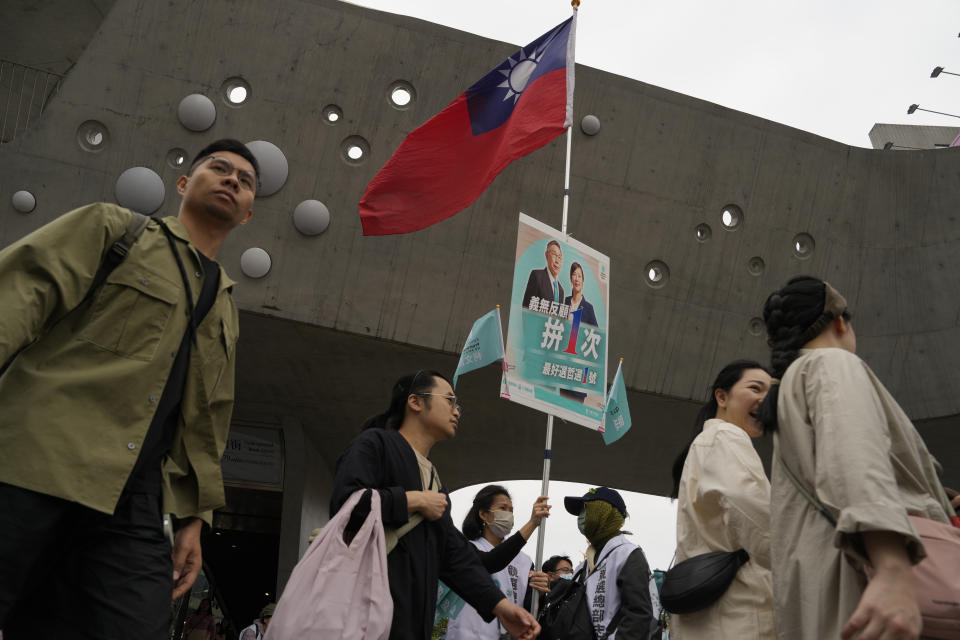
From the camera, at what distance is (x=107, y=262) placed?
7.89ft

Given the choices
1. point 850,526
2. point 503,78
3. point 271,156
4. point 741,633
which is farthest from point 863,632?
point 271,156

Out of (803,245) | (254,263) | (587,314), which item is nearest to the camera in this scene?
(587,314)

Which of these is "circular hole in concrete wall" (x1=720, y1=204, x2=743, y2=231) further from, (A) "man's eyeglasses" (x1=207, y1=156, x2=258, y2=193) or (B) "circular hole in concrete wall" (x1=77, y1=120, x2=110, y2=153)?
(A) "man's eyeglasses" (x1=207, y1=156, x2=258, y2=193)

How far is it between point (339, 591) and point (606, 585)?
2.20 metres

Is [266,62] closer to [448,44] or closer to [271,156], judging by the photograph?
[271,156]

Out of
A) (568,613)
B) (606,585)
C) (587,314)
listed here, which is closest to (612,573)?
(606,585)

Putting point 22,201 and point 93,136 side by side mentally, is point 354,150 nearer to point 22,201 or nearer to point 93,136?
point 93,136

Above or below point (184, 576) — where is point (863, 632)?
above

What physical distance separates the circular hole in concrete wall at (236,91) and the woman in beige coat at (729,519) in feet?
31.5

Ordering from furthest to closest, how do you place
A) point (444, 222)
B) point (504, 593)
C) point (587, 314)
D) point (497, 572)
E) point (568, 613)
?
point (444, 222), point (587, 314), point (504, 593), point (497, 572), point (568, 613)

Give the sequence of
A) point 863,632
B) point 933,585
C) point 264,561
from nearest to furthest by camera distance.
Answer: point 863,632 → point 933,585 → point 264,561

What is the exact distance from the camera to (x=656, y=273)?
1308 centimetres

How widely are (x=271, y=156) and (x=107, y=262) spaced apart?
941 cm

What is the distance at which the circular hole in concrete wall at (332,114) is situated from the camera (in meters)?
11.7
